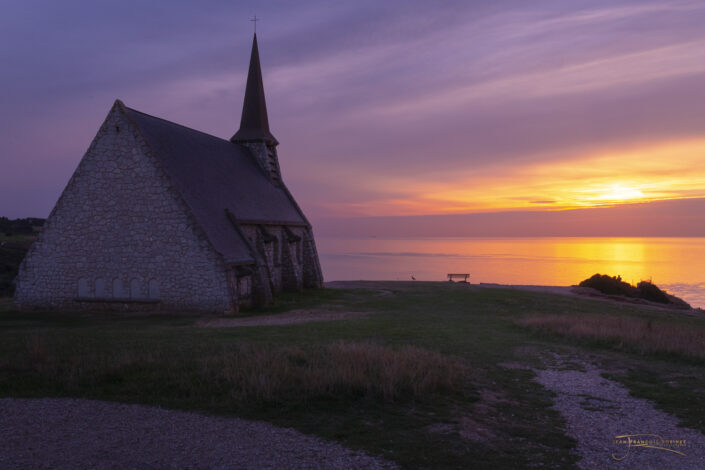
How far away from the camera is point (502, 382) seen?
34.2 feet

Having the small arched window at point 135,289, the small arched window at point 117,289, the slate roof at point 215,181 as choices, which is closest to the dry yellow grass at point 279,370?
the small arched window at point 135,289

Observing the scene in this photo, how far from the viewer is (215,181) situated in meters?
27.5

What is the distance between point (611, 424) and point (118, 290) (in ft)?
69.1

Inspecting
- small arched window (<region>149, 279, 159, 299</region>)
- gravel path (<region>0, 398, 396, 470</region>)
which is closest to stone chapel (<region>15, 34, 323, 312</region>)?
small arched window (<region>149, 279, 159, 299</region>)

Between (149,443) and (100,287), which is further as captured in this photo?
(100,287)

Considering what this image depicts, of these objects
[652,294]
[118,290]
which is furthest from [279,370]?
[652,294]

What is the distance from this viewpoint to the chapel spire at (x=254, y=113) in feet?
120

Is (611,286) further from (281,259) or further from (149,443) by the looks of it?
(149,443)

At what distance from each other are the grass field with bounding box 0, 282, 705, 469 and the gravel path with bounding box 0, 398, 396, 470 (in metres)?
0.49

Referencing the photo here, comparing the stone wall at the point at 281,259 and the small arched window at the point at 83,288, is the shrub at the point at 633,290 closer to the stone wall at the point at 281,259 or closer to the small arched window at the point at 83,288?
the stone wall at the point at 281,259

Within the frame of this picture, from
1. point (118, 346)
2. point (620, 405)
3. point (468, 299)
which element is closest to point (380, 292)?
point (468, 299)

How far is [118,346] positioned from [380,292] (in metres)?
22.3

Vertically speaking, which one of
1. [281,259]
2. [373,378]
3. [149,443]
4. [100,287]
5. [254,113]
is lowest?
[149,443]

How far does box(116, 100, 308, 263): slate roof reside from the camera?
77.1ft
